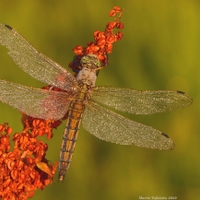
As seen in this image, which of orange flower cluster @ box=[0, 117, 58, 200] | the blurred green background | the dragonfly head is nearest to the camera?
orange flower cluster @ box=[0, 117, 58, 200]

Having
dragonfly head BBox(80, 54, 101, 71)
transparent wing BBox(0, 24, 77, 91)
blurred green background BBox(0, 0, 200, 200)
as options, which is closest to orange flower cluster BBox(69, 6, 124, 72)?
dragonfly head BBox(80, 54, 101, 71)

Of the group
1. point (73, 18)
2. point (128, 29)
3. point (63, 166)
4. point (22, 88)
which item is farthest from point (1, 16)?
point (63, 166)

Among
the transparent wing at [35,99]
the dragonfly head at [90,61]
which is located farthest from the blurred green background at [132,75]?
the dragonfly head at [90,61]

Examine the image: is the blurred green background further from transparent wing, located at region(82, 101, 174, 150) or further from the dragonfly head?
the dragonfly head

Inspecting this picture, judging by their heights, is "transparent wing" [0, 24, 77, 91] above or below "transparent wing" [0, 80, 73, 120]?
above

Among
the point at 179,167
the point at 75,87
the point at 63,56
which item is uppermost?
the point at 63,56

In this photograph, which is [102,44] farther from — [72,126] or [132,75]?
[132,75]

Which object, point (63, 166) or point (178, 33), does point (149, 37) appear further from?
point (63, 166)
